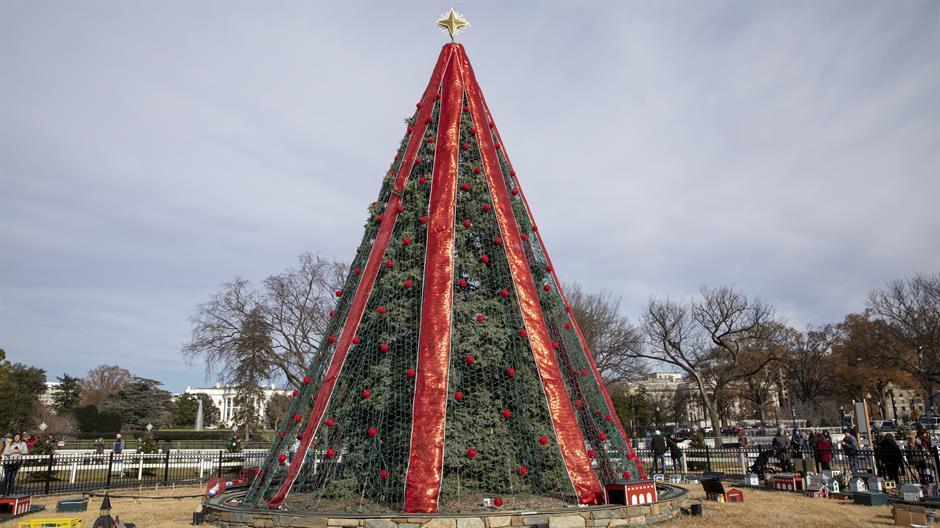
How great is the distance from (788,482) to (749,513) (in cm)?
435

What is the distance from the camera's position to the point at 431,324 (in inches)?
376

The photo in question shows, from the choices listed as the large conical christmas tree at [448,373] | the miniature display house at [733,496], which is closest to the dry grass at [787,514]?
the miniature display house at [733,496]

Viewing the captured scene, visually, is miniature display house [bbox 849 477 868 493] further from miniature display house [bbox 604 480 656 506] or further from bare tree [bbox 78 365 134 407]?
bare tree [bbox 78 365 134 407]

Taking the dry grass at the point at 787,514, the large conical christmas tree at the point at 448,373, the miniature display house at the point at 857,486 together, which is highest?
the large conical christmas tree at the point at 448,373

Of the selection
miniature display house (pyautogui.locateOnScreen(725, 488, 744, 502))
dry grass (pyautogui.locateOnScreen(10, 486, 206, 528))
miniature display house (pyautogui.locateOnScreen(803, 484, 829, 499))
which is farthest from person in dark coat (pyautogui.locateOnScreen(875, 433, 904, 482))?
dry grass (pyautogui.locateOnScreen(10, 486, 206, 528))

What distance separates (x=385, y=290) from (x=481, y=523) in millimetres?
4048

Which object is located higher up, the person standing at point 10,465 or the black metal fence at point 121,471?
the person standing at point 10,465

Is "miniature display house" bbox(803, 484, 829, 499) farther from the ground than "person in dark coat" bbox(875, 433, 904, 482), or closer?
closer

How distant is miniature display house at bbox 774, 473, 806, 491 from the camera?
13.9m

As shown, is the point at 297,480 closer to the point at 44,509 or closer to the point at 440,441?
the point at 440,441

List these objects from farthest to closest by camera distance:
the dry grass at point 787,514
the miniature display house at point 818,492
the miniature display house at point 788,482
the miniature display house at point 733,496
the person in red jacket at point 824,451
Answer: the person in red jacket at point 824,451, the miniature display house at point 788,482, the miniature display house at point 818,492, the miniature display house at point 733,496, the dry grass at point 787,514

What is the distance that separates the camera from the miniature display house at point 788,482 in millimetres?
13927

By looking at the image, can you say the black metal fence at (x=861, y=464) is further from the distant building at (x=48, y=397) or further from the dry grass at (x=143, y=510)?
the distant building at (x=48, y=397)

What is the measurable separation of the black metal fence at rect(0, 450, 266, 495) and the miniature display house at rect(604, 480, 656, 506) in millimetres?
13542
